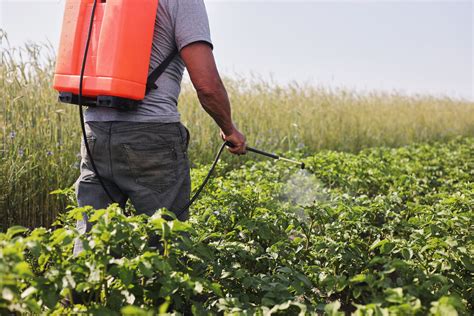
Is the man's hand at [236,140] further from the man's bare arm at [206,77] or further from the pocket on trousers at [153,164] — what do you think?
the pocket on trousers at [153,164]

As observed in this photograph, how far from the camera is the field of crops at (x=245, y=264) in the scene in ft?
6.58

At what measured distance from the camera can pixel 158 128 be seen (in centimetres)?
276

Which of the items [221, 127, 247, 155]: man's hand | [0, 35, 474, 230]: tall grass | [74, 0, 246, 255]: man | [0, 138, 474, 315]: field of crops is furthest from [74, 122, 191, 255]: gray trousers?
[0, 35, 474, 230]: tall grass

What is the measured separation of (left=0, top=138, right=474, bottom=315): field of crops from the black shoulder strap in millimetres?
722

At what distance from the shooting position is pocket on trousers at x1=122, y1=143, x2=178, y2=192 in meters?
2.73

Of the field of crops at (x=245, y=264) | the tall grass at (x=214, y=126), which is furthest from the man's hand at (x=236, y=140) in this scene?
the tall grass at (x=214, y=126)

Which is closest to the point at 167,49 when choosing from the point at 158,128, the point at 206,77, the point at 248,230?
the point at 206,77

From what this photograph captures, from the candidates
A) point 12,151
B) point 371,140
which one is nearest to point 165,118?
point 12,151

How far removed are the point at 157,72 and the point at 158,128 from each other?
0.95 ft

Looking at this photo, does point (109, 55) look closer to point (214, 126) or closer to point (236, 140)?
point (236, 140)

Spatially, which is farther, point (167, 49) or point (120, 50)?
point (167, 49)

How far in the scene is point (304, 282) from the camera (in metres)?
2.38

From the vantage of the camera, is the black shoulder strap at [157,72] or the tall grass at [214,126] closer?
the black shoulder strap at [157,72]

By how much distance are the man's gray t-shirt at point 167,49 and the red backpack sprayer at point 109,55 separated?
5 centimetres
